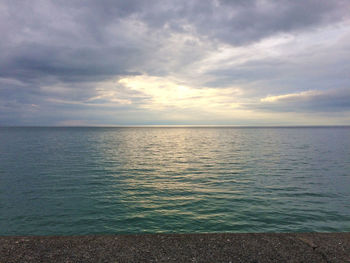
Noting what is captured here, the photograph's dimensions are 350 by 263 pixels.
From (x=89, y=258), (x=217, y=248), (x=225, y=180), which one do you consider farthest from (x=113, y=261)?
(x=225, y=180)

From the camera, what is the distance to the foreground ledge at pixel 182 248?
20.5ft

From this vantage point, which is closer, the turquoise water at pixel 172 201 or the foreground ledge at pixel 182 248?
the foreground ledge at pixel 182 248

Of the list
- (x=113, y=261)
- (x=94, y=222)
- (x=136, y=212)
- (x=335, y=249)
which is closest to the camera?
(x=113, y=261)

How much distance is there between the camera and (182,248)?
673 cm

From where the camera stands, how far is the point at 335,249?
667 centimetres

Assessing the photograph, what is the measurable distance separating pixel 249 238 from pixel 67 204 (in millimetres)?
13412

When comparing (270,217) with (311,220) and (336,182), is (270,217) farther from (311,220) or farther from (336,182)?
(336,182)

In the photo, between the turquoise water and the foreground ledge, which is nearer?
the foreground ledge

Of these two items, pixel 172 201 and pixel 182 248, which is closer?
pixel 182 248

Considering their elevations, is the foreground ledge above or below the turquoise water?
above

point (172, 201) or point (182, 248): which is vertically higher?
point (182, 248)

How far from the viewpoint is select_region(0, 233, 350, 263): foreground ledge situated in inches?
246

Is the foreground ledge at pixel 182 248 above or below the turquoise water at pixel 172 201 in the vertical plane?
above

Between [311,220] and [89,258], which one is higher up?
[89,258]
